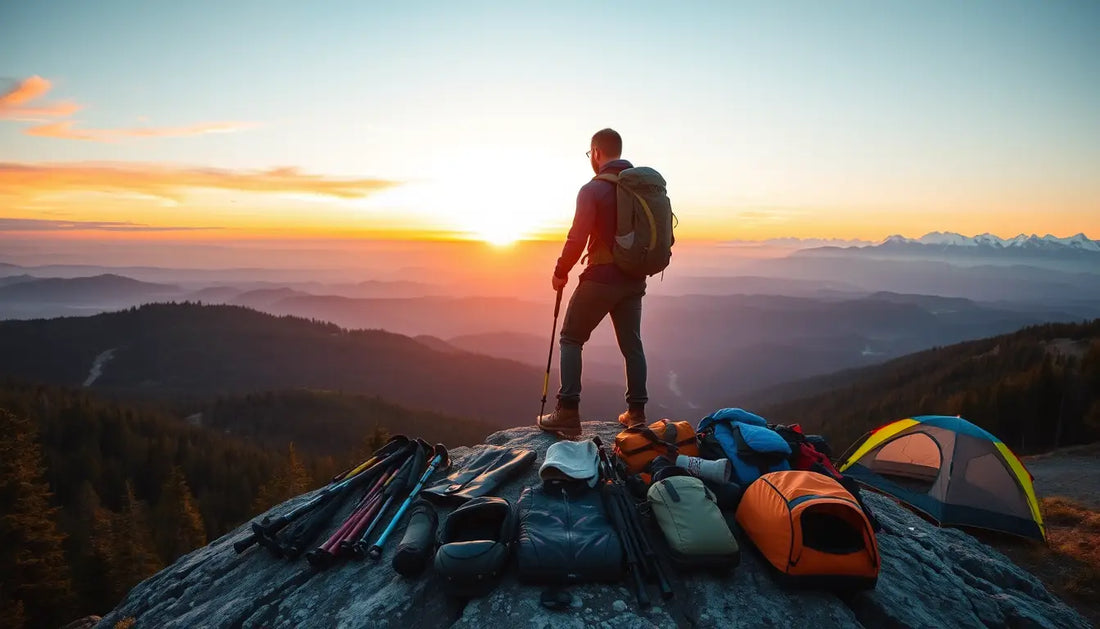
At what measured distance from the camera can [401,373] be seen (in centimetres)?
14850

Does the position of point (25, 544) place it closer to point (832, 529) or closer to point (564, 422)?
point (564, 422)

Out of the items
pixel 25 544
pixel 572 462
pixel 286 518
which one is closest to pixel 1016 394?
pixel 572 462

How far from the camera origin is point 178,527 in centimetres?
2722

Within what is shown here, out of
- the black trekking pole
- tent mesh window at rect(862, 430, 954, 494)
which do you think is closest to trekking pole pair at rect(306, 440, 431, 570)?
the black trekking pole

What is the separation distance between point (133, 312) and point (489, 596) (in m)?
239

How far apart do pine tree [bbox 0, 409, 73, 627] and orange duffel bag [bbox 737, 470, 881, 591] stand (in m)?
24.1

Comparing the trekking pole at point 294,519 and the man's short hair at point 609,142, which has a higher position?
the man's short hair at point 609,142

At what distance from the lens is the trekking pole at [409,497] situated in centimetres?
565

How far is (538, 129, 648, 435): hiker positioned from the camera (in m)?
7.21

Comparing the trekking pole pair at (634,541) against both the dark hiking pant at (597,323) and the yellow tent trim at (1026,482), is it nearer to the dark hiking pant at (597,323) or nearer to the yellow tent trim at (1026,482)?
the dark hiking pant at (597,323)

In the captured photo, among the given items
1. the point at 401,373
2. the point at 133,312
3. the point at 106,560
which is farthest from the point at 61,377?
the point at 106,560

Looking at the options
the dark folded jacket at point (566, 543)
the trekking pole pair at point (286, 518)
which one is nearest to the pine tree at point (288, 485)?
the trekking pole pair at point (286, 518)

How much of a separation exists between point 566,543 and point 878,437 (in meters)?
11.9

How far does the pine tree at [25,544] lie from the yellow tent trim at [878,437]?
26999 mm
